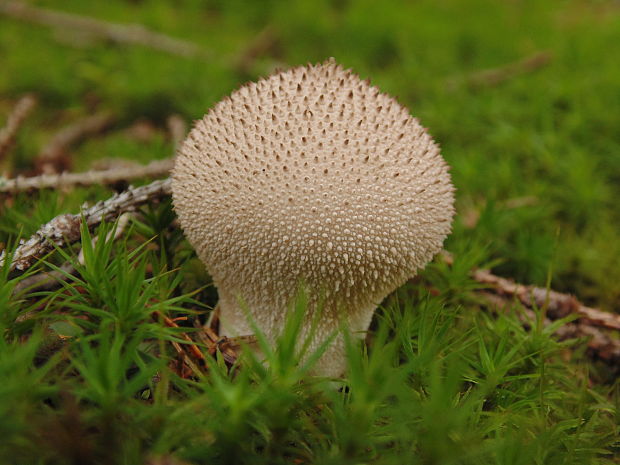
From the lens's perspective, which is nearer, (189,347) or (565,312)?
(189,347)

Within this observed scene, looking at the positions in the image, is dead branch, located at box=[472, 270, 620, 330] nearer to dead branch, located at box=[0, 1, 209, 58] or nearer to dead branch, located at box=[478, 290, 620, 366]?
dead branch, located at box=[478, 290, 620, 366]

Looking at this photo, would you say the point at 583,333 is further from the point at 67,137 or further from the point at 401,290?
the point at 67,137

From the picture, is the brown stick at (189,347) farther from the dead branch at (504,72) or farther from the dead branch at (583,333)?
the dead branch at (504,72)

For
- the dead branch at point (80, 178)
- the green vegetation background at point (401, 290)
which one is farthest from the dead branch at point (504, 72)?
the dead branch at point (80, 178)

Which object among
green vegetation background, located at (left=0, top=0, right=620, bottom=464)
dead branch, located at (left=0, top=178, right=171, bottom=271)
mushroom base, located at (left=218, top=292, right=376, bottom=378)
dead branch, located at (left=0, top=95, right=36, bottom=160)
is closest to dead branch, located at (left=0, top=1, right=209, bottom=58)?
green vegetation background, located at (left=0, top=0, right=620, bottom=464)

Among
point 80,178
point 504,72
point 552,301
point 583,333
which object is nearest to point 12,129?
point 80,178

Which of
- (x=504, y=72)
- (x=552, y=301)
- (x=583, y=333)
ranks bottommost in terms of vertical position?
(x=583, y=333)
